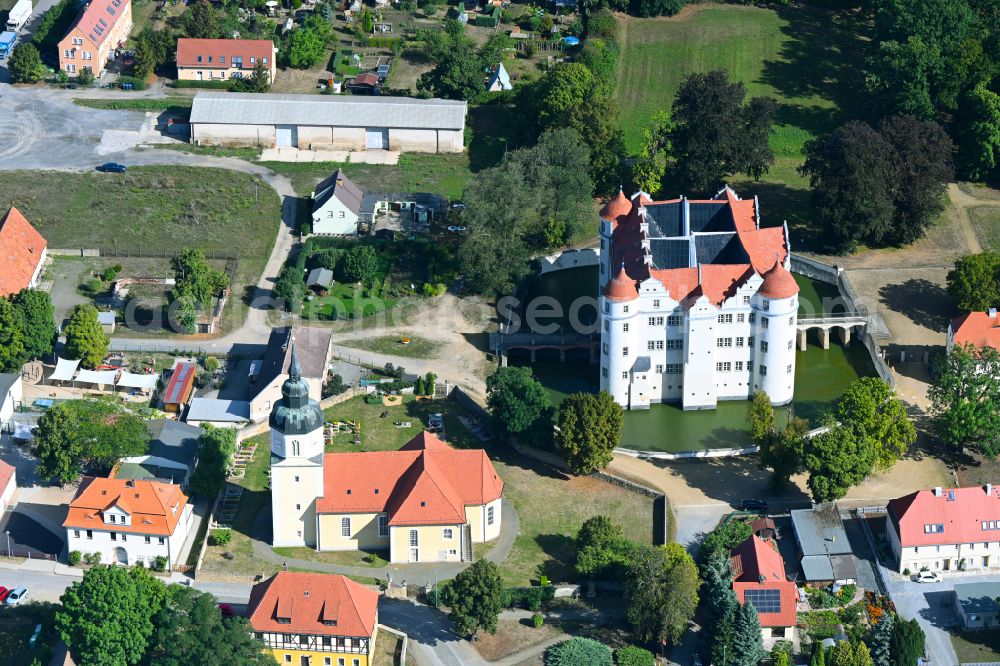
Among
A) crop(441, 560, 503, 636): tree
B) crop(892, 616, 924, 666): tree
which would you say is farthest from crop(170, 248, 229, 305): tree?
crop(892, 616, 924, 666): tree

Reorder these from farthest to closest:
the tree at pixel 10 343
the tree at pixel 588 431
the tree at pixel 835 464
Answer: the tree at pixel 10 343 → the tree at pixel 588 431 → the tree at pixel 835 464

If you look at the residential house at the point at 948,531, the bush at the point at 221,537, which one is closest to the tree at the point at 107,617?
the bush at the point at 221,537

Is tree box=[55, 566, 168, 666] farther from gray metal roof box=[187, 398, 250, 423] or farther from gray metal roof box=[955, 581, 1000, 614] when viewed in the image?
gray metal roof box=[955, 581, 1000, 614]

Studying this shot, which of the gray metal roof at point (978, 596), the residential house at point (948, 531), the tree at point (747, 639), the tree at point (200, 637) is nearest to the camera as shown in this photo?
the tree at point (200, 637)

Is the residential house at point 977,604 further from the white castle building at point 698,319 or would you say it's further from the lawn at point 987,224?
the lawn at point 987,224

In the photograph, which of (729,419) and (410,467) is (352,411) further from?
(729,419)

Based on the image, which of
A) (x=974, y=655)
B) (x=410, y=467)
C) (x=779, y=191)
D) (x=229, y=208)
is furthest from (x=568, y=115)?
(x=974, y=655)

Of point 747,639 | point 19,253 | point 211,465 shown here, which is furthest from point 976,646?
point 19,253
